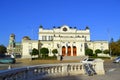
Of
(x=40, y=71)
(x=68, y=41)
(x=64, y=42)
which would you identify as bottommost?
(x=40, y=71)

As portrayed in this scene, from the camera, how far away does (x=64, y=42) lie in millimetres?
116500

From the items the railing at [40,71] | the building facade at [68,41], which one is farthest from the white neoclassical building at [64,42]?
the railing at [40,71]

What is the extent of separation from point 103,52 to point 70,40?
1429 cm

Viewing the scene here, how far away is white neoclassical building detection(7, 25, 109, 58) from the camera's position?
116188 mm

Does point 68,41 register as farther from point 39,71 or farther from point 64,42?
point 39,71

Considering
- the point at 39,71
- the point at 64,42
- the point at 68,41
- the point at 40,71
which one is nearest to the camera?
the point at 39,71

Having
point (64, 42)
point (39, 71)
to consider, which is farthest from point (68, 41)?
point (39, 71)

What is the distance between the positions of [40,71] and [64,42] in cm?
10055

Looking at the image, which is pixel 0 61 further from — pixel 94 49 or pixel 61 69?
pixel 94 49

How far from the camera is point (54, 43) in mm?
118562

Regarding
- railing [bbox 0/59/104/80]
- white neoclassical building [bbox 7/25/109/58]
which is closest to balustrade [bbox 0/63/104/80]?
railing [bbox 0/59/104/80]

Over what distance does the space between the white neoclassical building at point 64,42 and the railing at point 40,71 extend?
9062 centimetres

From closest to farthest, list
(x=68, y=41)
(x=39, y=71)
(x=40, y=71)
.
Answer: (x=39, y=71) → (x=40, y=71) → (x=68, y=41)

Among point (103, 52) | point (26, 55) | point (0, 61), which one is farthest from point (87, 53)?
point (0, 61)
